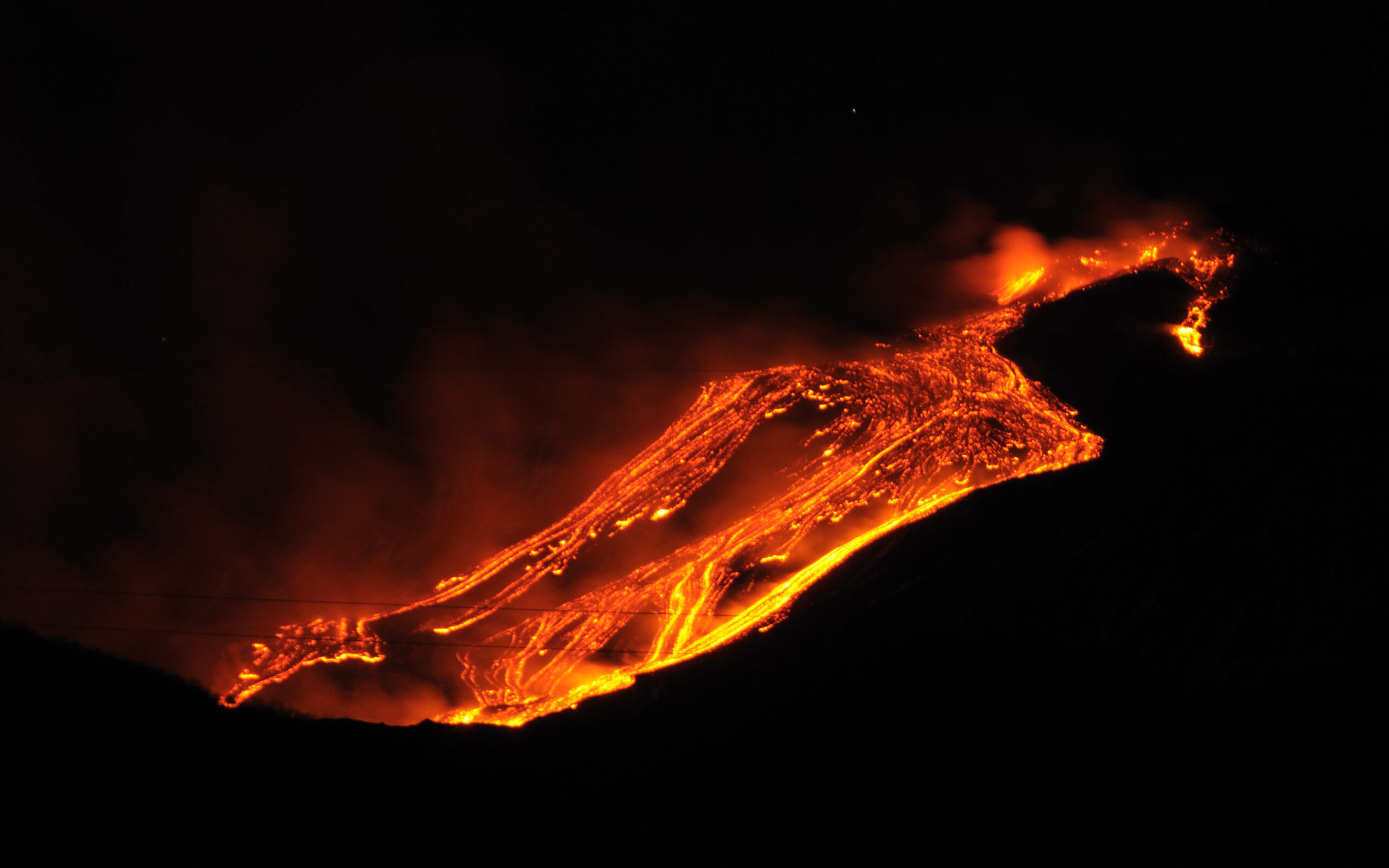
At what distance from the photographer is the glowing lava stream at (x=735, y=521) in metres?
4.20

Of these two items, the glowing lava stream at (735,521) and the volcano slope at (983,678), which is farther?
the glowing lava stream at (735,521)

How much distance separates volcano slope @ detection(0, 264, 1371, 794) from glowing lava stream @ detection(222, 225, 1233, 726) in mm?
191

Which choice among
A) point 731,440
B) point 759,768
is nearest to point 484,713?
point 759,768

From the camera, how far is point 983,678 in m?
3.88

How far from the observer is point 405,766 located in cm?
360

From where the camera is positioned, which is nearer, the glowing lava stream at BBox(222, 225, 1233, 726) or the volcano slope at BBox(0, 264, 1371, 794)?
the volcano slope at BBox(0, 264, 1371, 794)

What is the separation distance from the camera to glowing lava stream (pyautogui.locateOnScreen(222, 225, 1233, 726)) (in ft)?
13.8

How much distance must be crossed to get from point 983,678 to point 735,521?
181cm

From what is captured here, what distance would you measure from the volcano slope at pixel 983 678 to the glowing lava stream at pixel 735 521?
191 mm

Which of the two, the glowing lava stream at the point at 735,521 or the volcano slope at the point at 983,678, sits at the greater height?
the glowing lava stream at the point at 735,521

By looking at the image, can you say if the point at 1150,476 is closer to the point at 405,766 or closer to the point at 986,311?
the point at 986,311

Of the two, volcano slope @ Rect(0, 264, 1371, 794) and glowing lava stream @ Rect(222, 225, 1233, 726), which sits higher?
glowing lava stream @ Rect(222, 225, 1233, 726)

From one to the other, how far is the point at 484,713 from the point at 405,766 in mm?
424

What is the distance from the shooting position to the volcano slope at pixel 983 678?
360 cm
